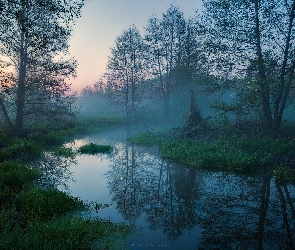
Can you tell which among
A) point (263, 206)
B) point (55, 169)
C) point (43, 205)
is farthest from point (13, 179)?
point (263, 206)

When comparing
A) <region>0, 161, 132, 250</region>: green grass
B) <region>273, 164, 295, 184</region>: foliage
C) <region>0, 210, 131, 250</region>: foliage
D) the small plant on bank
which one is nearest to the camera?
<region>0, 210, 131, 250</region>: foliage

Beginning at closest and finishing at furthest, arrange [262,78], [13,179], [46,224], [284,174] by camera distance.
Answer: [46,224], [13,179], [284,174], [262,78]

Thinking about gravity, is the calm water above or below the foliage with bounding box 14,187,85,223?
below

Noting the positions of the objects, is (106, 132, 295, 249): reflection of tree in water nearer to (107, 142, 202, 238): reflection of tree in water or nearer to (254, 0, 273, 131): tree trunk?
(107, 142, 202, 238): reflection of tree in water

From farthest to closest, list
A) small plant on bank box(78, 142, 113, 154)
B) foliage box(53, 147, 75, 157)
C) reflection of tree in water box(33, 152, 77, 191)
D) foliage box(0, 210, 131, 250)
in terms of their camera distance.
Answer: small plant on bank box(78, 142, 113, 154), foliage box(53, 147, 75, 157), reflection of tree in water box(33, 152, 77, 191), foliage box(0, 210, 131, 250)

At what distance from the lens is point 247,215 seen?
7.78m

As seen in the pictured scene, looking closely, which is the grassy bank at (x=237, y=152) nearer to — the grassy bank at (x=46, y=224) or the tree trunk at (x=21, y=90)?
the grassy bank at (x=46, y=224)

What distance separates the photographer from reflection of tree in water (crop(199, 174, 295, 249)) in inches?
246

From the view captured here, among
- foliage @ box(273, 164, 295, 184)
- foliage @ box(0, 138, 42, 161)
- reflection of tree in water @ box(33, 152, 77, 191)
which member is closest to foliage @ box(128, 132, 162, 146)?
reflection of tree in water @ box(33, 152, 77, 191)

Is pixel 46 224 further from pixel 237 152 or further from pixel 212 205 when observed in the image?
pixel 237 152

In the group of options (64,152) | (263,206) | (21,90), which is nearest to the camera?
(263,206)

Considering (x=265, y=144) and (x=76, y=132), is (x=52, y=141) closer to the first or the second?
(x=76, y=132)

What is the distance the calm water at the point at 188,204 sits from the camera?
255 inches

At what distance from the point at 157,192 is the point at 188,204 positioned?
1.86 metres
